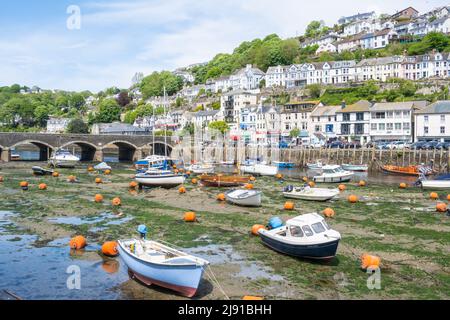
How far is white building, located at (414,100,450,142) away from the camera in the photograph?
7581 centimetres

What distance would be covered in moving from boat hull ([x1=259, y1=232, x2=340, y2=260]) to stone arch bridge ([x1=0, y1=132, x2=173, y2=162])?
5508 cm

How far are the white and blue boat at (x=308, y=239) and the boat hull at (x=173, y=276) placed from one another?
6275 mm

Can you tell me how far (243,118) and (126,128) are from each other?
37.5m

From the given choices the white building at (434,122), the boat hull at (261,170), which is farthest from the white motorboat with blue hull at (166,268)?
the white building at (434,122)

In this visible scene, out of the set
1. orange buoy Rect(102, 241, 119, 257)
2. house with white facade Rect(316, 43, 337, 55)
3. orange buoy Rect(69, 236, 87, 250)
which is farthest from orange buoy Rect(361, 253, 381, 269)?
house with white facade Rect(316, 43, 337, 55)

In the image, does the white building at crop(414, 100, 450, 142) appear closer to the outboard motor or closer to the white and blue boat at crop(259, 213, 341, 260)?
the white and blue boat at crop(259, 213, 341, 260)

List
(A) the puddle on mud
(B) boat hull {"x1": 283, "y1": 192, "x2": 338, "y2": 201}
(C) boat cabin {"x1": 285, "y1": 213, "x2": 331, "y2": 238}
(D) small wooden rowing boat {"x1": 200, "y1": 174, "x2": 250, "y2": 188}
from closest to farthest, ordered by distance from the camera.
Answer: (C) boat cabin {"x1": 285, "y1": 213, "x2": 331, "y2": 238} < (A) the puddle on mud < (B) boat hull {"x1": 283, "y1": 192, "x2": 338, "y2": 201} < (D) small wooden rowing boat {"x1": 200, "y1": 174, "x2": 250, "y2": 188}

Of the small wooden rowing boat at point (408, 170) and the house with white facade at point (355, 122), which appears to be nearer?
the small wooden rowing boat at point (408, 170)

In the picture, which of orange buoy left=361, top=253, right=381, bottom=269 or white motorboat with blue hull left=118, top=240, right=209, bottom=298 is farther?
orange buoy left=361, top=253, right=381, bottom=269

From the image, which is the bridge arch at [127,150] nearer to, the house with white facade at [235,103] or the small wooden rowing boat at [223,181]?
the house with white facade at [235,103]

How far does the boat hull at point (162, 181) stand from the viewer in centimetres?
4612

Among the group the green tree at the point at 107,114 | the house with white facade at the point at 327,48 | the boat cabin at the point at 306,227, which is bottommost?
the boat cabin at the point at 306,227
